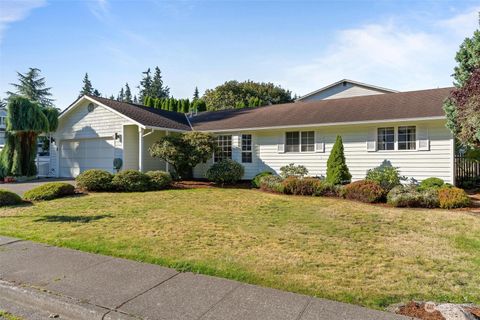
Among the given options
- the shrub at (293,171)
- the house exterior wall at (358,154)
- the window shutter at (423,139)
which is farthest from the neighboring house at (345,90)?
the shrub at (293,171)

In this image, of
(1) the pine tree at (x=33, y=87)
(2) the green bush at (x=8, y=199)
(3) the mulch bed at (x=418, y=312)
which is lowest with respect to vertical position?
(3) the mulch bed at (x=418, y=312)

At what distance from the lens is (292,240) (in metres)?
6.07

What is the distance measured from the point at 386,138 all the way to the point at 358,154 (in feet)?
4.39

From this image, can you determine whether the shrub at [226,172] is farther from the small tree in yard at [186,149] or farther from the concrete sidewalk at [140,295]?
the concrete sidewalk at [140,295]

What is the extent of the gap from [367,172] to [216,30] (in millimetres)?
8852

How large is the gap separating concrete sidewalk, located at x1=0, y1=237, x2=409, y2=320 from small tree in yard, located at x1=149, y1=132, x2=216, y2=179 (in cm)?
1023

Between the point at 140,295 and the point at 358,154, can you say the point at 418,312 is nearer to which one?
the point at 140,295

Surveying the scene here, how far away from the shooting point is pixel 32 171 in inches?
760

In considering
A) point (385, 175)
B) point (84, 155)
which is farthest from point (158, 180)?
point (385, 175)

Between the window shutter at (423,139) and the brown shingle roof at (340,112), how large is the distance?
0.66 meters

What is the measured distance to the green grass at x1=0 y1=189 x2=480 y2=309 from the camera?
410cm

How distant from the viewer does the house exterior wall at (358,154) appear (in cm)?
1252

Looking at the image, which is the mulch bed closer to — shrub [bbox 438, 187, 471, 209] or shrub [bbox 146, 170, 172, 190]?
shrub [bbox 438, 187, 471, 209]

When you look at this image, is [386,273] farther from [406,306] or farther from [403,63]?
[403,63]
